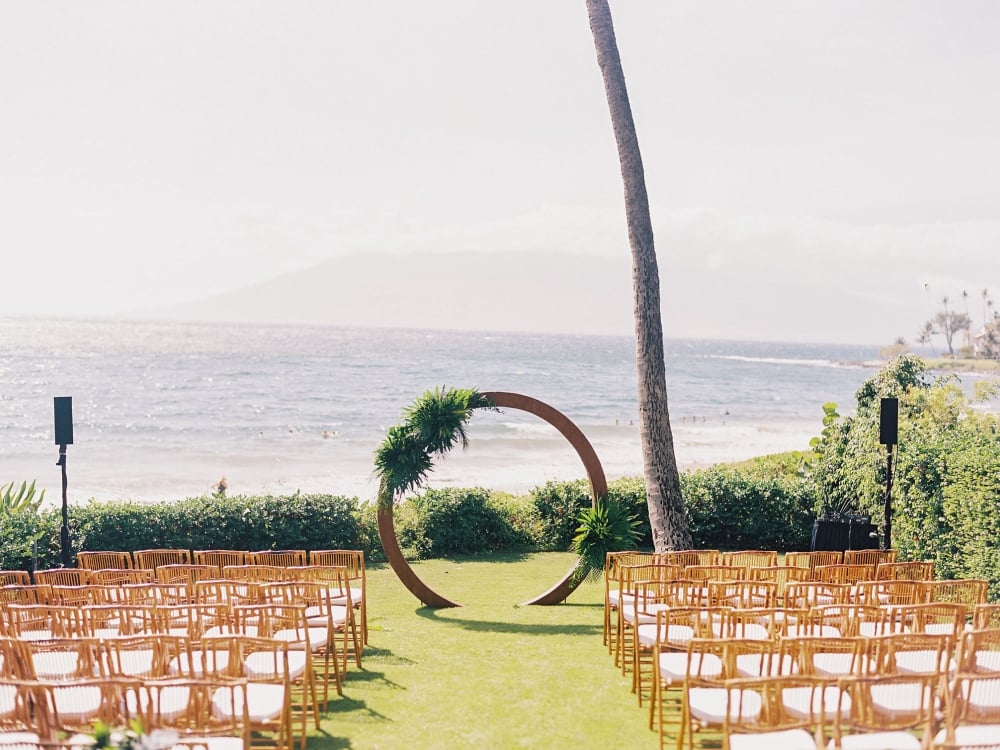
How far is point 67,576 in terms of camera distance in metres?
7.95

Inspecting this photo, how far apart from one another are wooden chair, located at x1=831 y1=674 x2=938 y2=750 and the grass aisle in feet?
4.71

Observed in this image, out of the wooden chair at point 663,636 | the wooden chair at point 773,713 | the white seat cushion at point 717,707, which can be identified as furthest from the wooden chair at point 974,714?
the wooden chair at point 663,636

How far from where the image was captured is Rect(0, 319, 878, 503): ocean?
31672 millimetres

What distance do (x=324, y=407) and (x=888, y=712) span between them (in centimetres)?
4874

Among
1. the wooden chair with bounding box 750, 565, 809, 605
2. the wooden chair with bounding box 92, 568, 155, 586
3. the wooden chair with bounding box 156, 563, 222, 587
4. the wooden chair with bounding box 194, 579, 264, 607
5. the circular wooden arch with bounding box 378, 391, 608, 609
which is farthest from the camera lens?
the circular wooden arch with bounding box 378, 391, 608, 609

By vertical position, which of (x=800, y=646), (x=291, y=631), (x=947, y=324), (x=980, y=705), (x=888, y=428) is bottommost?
(x=291, y=631)

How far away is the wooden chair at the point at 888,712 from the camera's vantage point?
165 inches

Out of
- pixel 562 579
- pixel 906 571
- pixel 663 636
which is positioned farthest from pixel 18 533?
pixel 906 571

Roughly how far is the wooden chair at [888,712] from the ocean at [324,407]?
20.5 m

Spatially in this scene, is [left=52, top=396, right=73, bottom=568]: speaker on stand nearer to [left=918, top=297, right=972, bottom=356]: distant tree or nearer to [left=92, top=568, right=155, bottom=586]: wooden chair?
[left=92, top=568, right=155, bottom=586]: wooden chair

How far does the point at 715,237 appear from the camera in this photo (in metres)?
189

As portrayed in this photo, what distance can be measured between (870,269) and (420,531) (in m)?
177

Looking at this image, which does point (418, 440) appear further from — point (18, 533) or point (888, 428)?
point (888, 428)

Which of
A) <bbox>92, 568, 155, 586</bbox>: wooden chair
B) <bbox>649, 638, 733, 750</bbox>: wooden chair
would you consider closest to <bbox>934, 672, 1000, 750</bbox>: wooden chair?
<bbox>649, 638, 733, 750</bbox>: wooden chair
